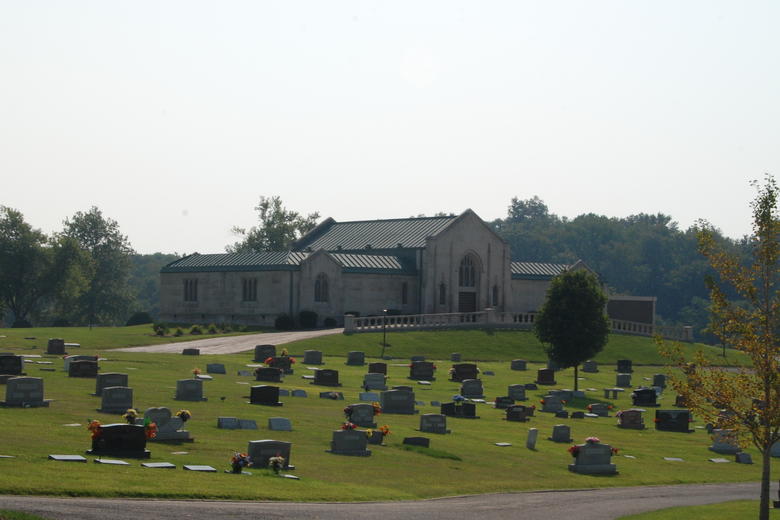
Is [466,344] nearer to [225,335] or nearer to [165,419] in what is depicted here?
[225,335]

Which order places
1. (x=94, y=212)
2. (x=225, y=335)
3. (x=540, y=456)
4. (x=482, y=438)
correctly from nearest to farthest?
1. (x=540, y=456)
2. (x=482, y=438)
3. (x=225, y=335)
4. (x=94, y=212)

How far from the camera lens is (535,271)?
110 m

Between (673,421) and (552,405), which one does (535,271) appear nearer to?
(552,405)

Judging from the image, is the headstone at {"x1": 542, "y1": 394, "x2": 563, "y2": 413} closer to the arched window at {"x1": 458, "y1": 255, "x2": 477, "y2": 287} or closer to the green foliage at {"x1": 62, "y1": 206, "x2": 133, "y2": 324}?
the arched window at {"x1": 458, "y1": 255, "x2": 477, "y2": 287}

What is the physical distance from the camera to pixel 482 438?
134 feet

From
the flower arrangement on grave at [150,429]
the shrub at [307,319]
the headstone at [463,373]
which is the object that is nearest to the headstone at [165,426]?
the flower arrangement on grave at [150,429]

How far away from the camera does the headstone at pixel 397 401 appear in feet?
149

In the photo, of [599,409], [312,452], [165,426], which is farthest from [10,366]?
[599,409]

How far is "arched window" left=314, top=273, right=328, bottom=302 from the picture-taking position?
92.1m

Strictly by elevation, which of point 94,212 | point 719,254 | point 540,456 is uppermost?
point 94,212

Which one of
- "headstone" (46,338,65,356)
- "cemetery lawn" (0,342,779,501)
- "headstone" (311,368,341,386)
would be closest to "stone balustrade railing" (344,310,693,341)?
"headstone" (46,338,65,356)

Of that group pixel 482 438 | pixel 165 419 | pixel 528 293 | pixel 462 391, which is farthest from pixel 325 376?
pixel 528 293

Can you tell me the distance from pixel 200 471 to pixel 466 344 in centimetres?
5549

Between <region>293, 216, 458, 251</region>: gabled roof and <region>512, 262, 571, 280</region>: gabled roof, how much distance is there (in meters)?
9.17
